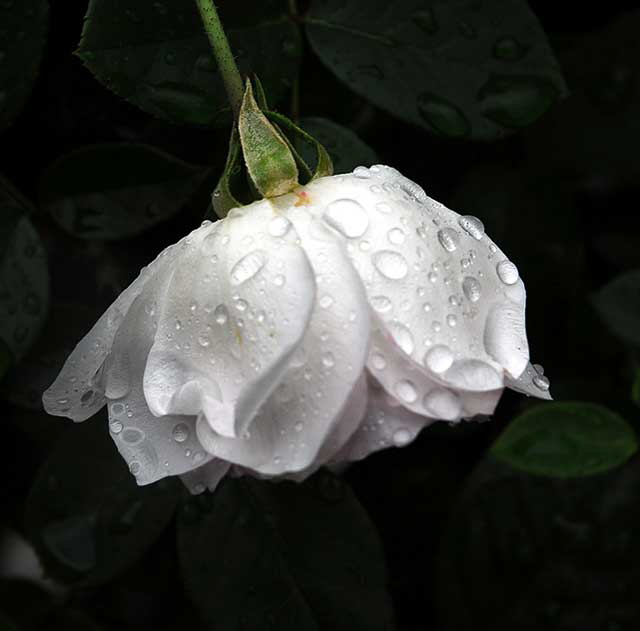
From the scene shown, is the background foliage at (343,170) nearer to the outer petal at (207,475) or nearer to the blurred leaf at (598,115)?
the blurred leaf at (598,115)

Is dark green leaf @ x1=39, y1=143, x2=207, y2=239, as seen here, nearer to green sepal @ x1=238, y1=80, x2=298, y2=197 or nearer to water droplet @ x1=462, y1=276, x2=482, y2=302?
green sepal @ x1=238, y1=80, x2=298, y2=197

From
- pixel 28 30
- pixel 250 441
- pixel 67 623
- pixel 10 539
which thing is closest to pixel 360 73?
pixel 28 30

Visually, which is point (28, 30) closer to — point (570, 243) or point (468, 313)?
point (468, 313)

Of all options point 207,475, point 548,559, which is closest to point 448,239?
point 207,475

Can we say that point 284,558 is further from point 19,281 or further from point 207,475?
point 19,281

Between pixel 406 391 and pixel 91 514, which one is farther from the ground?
pixel 406 391

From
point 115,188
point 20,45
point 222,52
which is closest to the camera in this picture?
point 222,52

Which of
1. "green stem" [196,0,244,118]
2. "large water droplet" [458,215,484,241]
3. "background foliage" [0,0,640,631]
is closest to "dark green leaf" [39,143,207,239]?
"background foliage" [0,0,640,631]
